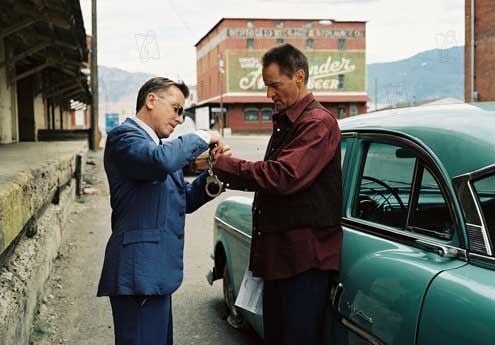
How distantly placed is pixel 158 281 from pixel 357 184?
115 cm

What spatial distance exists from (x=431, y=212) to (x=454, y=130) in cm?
36

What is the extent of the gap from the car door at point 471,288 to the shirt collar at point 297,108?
0.77m

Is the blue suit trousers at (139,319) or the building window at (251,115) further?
the building window at (251,115)

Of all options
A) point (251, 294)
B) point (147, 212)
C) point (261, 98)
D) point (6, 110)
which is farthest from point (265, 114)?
point (147, 212)

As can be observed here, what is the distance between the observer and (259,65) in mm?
62812

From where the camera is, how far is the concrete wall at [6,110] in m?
13.2

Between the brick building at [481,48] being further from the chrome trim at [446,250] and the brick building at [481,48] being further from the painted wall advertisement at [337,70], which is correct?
the painted wall advertisement at [337,70]

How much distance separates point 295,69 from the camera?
107 inches

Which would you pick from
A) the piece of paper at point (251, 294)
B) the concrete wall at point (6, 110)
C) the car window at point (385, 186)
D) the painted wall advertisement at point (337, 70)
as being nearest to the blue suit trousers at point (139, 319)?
the piece of paper at point (251, 294)

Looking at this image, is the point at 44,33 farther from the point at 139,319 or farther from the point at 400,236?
the point at 400,236

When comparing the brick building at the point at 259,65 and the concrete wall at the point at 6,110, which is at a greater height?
the brick building at the point at 259,65

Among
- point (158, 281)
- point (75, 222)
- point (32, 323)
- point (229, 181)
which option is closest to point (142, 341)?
point (158, 281)

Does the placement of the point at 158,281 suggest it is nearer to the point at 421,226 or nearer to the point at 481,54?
the point at 421,226

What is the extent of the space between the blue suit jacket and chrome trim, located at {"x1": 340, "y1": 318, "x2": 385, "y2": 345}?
761 mm
